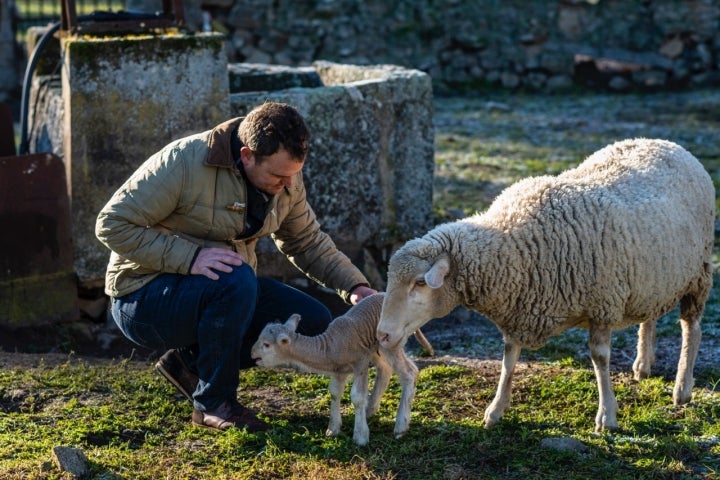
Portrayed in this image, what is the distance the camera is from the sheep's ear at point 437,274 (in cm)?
430

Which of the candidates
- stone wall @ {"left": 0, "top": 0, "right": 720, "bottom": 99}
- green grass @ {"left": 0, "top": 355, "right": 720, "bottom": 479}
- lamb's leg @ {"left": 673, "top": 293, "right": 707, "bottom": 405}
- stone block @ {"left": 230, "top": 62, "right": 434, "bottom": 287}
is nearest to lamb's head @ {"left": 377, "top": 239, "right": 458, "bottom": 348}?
green grass @ {"left": 0, "top": 355, "right": 720, "bottom": 479}

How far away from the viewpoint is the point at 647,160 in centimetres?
499

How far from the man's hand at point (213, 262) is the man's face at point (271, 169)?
315 millimetres

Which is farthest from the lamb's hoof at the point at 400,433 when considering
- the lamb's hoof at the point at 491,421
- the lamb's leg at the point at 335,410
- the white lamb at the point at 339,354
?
the lamb's hoof at the point at 491,421

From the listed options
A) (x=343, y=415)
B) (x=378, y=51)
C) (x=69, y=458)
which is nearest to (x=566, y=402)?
(x=343, y=415)

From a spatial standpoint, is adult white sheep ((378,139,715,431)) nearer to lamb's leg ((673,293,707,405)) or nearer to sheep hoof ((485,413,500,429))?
sheep hoof ((485,413,500,429))

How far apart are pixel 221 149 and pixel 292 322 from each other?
0.82 metres

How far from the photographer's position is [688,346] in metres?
5.06

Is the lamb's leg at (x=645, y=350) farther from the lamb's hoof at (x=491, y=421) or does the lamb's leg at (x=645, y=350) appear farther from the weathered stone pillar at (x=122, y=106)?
the weathered stone pillar at (x=122, y=106)

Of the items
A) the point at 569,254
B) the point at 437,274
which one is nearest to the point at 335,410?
the point at 437,274

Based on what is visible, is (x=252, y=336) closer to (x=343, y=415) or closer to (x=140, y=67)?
(x=343, y=415)

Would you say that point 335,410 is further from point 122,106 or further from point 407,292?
point 122,106

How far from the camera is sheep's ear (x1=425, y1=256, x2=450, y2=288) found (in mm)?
4297

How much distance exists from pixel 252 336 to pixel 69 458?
1.06 meters
